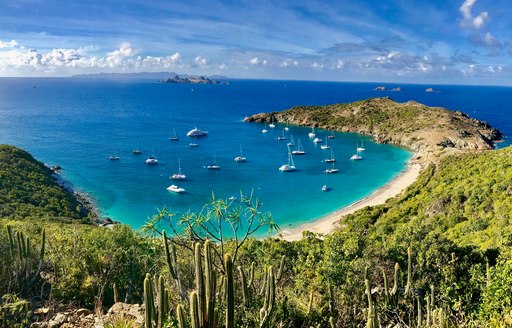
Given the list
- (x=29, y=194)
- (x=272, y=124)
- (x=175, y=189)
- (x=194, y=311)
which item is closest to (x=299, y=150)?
(x=272, y=124)

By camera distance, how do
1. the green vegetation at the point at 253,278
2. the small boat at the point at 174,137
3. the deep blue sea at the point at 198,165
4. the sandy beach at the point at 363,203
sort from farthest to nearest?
the small boat at the point at 174,137 → the deep blue sea at the point at 198,165 → the sandy beach at the point at 363,203 → the green vegetation at the point at 253,278

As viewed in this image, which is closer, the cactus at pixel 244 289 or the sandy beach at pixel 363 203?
the cactus at pixel 244 289

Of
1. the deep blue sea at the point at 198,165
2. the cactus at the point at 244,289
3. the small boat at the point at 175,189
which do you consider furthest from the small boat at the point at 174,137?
the cactus at the point at 244,289

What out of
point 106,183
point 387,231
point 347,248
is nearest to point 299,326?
point 347,248

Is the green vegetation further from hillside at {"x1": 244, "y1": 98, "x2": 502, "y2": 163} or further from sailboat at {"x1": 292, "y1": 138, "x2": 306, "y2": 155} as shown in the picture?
sailboat at {"x1": 292, "y1": 138, "x2": 306, "y2": 155}

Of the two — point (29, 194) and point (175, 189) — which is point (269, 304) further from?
point (175, 189)

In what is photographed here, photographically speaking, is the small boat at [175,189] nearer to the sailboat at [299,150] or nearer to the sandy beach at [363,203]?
the sandy beach at [363,203]
